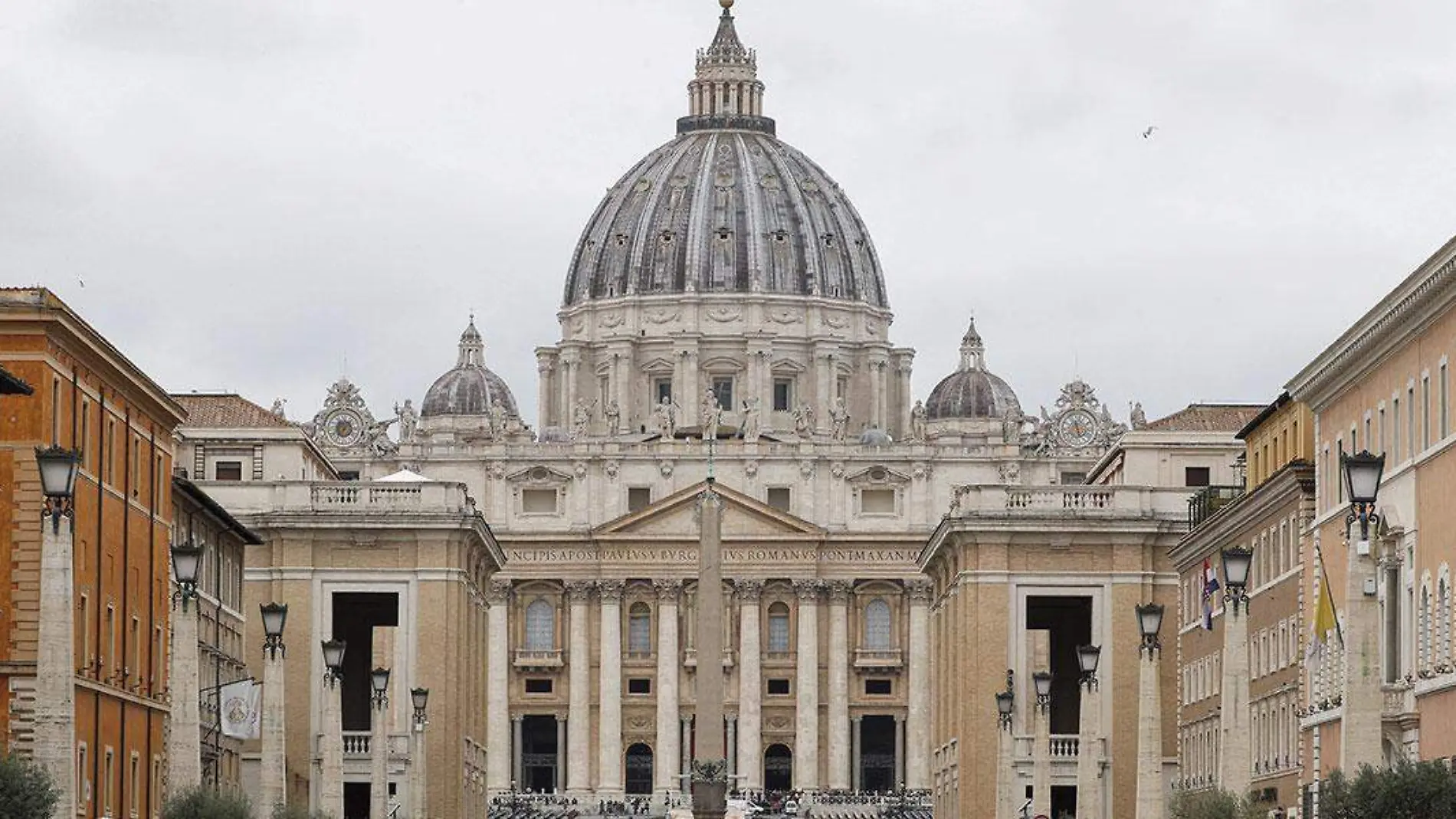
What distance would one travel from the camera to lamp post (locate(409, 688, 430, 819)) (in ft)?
353

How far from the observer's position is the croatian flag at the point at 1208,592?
8850 cm

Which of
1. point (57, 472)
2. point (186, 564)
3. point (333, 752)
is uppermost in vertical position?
point (57, 472)

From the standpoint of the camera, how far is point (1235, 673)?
195 ft

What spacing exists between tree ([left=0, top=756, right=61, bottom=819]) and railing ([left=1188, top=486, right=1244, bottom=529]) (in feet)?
174

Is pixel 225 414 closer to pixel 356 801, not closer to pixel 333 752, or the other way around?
pixel 356 801

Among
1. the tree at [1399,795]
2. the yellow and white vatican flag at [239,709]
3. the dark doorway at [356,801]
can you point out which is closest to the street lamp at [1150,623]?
the tree at [1399,795]

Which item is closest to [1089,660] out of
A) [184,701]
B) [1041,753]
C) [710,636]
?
[1041,753]

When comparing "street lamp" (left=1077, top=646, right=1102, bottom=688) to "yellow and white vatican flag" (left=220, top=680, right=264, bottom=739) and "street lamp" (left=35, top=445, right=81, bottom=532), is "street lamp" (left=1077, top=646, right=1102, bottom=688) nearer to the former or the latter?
"yellow and white vatican flag" (left=220, top=680, right=264, bottom=739)

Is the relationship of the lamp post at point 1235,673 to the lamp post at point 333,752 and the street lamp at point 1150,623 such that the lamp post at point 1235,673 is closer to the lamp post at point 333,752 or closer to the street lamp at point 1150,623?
the street lamp at point 1150,623

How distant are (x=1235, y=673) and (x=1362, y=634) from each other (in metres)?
12.3

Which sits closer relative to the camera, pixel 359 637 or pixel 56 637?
pixel 56 637

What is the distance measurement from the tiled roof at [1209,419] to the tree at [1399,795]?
3056 inches

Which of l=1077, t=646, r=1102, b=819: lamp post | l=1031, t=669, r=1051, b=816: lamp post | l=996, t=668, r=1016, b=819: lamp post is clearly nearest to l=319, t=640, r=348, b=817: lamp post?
l=1077, t=646, r=1102, b=819: lamp post

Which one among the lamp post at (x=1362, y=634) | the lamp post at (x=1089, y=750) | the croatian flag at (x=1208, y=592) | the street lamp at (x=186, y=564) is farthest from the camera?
the croatian flag at (x=1208, y=592)
